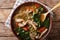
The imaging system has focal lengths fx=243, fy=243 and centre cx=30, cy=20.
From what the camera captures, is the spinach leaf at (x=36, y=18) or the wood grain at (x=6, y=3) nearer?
the spinach leaf at (x=36, y=18)

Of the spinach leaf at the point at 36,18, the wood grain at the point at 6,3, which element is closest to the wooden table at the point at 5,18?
the wood grain at the point at 6,3

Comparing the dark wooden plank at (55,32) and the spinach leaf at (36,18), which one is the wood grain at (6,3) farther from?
the dark wooden plank at (55,32)

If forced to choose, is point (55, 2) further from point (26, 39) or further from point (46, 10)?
point (26, 39)

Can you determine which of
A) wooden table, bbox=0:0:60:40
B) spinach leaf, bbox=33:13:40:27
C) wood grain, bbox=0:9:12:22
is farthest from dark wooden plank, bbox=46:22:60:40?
wood grain, bbox=0:9:12:22

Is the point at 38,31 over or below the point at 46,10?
below

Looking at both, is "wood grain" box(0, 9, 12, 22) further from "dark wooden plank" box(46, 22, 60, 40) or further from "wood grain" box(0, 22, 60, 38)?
"dark wooden plank" box(46, 22, 60, 40)

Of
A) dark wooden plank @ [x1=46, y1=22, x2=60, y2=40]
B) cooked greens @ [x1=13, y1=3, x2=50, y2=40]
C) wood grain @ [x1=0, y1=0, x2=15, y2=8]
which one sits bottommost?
dark wooden plank @ [x1=46, y1=22, x2=60, y2=40]

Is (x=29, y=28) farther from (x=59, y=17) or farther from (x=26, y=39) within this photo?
(x=59, y=17)

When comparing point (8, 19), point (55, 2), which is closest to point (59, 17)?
point (55, 2)
